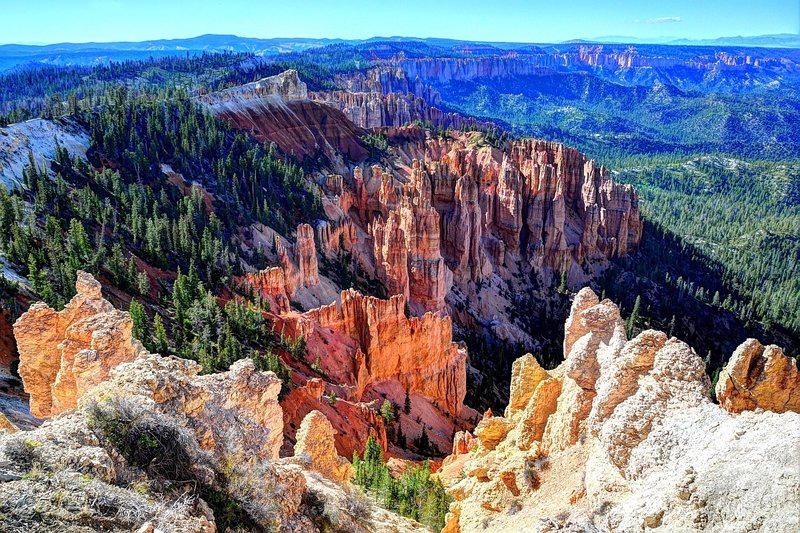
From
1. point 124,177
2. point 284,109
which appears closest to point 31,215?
point 124,177

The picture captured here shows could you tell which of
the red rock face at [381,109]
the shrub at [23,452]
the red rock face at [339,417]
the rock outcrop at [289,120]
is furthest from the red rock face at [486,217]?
the red rock face at [381,109]

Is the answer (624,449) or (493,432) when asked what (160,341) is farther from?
(624,449)

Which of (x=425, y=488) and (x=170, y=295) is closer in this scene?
(x=425, y=488)

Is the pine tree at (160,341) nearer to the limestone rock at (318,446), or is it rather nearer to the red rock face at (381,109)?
the limestone rock at (318,446)

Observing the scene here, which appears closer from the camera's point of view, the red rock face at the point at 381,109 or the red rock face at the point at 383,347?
the red rock face at the point at 383,347

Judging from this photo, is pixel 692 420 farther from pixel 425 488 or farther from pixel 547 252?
pixel 547 252

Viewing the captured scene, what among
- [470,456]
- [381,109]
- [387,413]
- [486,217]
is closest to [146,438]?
[470,456]
